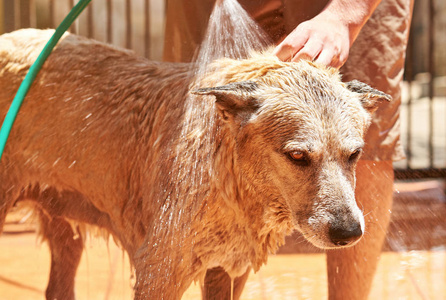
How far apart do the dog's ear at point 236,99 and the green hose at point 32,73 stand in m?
0.99

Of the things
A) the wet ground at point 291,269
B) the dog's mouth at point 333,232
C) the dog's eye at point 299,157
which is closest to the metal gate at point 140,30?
the wet ground at point 291,269

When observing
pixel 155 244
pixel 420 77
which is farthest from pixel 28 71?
pixel 420 77

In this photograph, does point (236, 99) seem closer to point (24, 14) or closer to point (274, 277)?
point (274, 277)

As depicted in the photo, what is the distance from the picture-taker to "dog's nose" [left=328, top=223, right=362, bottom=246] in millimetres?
2342

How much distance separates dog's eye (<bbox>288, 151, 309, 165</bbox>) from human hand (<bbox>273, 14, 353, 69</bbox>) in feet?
1.70

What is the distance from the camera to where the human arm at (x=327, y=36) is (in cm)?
271

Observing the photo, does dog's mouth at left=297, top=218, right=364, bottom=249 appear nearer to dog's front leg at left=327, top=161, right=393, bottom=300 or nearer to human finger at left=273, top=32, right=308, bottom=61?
human finger at left=273, top=32, right=308, bottom=61

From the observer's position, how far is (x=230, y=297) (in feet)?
10.7

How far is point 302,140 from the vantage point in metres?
2.42

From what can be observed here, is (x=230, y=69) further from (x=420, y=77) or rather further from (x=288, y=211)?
(x=420, y=77)

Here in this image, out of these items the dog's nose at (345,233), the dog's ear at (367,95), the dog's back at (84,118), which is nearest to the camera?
the dog's nose at (345,233)

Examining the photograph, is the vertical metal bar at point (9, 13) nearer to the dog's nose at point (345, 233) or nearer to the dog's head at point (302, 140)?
the dog's head at point (302, 140)

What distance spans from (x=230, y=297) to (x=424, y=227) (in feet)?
13.5

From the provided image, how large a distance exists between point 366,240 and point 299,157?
4.56 feet
